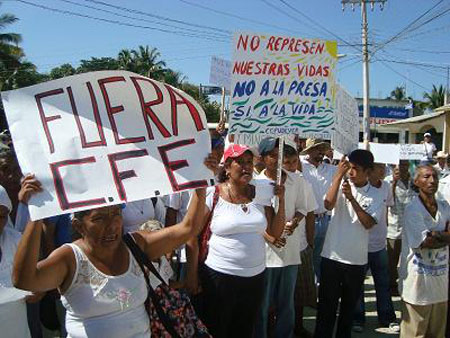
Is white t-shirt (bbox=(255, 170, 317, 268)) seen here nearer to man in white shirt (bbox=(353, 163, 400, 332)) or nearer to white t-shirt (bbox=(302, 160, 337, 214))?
man in white shirt (bbox=(353, 163, 400, 332))

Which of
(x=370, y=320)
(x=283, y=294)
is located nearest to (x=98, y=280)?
(x=283, y=294)

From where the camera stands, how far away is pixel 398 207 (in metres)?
5.53

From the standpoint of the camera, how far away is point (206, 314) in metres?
3.40

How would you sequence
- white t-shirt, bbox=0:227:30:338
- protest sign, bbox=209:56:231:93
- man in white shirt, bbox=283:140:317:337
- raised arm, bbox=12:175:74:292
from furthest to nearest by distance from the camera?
protest sign, bbox=209:56:231:93, man in white shirt, bbox=283:140:317:337, white t-shirt, bbox=0:227:30:338, raised arm, bbox=12:175:74:292

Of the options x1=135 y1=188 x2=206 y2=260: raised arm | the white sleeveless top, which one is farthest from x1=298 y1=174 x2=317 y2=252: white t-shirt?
the white sleeveless top

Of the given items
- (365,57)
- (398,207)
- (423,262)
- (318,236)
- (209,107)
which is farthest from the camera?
(209,107)

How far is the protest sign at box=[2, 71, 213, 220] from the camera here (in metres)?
1.90

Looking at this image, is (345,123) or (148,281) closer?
(148,281)

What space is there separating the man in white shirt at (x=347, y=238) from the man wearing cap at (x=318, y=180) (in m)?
1.10

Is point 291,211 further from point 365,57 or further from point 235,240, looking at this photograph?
point 365,57

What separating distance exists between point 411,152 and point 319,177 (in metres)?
1.30

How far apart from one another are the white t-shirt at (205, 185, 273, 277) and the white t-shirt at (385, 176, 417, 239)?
113 inches

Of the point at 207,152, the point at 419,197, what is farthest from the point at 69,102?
the point at 419,197

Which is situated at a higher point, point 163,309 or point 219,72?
point 219,72
